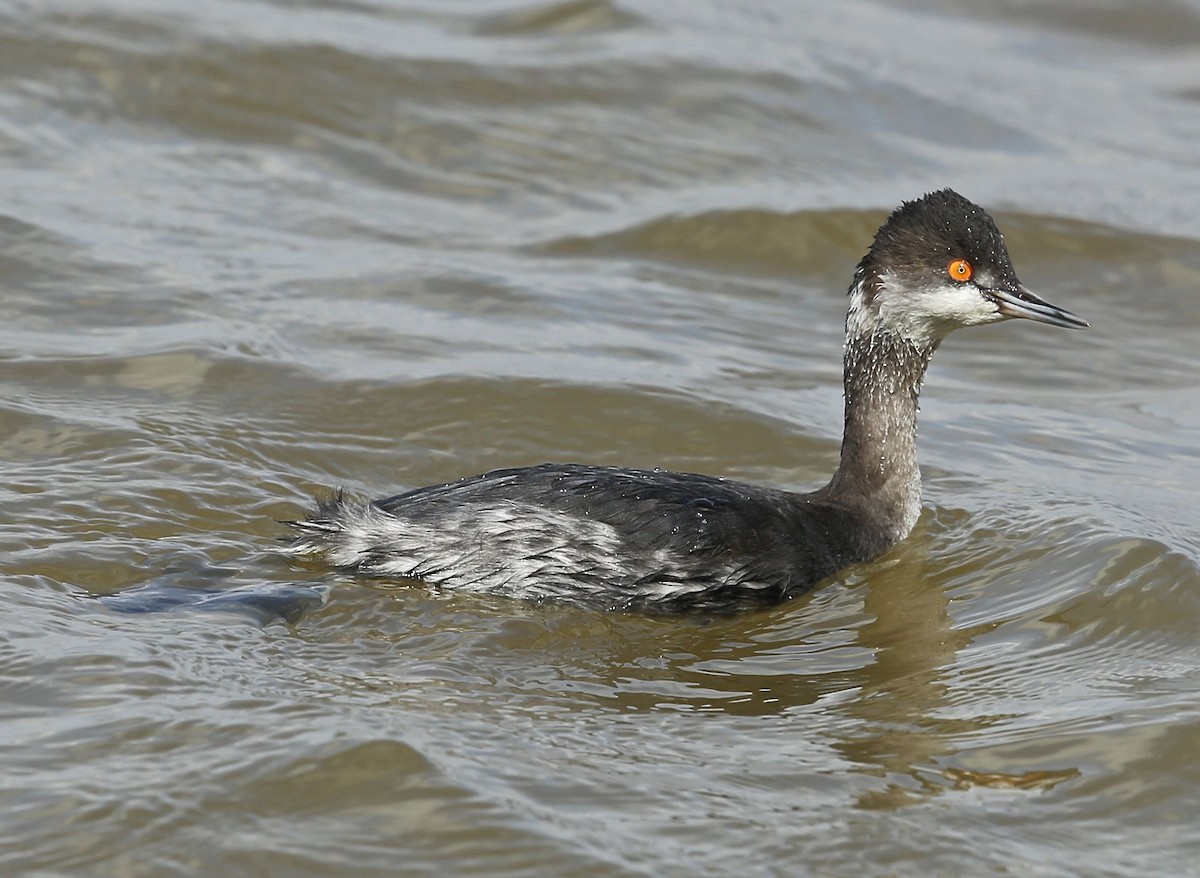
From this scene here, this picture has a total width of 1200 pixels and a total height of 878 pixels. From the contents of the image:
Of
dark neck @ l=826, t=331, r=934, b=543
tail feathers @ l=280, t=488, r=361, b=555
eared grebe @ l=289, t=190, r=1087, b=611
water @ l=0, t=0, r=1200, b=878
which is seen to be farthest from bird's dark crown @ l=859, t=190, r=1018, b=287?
tail feathers @ l=280, t=488, r=361, b=555

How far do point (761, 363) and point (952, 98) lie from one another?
5.00 m

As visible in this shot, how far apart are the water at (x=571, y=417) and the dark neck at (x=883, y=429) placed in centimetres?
26

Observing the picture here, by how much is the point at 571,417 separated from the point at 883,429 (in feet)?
5.52

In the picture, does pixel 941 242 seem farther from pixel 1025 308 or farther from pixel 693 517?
pixel 693 517

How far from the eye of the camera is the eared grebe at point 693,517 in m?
6.39

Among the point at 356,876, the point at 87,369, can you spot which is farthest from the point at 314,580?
the point at 87,369

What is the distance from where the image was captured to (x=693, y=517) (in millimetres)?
6539

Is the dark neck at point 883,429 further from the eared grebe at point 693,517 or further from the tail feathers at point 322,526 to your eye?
the tail feathers at point 322,526

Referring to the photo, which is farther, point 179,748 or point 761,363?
point 761,363

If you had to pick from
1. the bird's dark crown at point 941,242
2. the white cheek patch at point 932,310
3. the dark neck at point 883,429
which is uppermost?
the bird's dark crown at point 941,242

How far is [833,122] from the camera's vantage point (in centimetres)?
1268

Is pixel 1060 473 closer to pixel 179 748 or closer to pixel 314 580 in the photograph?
pixel 314 580

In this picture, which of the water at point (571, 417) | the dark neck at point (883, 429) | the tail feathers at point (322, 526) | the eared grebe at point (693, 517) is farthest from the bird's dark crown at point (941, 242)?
the tail feathers at point (322, 526)

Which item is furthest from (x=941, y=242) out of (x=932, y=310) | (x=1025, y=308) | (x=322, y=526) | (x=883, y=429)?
(x=322, y=526)
